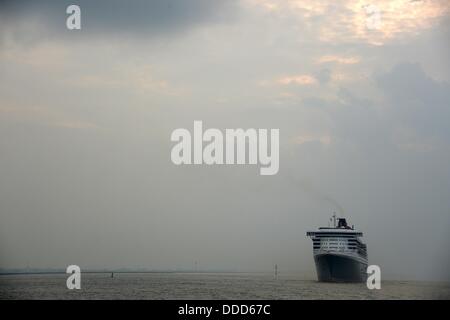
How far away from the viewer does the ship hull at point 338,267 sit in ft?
504

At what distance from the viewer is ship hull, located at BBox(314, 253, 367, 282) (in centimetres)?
15362

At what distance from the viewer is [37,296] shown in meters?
116

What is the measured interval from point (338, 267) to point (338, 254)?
117 inches

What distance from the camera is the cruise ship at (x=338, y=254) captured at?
15375 cm

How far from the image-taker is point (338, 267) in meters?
154

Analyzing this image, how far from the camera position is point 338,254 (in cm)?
15400

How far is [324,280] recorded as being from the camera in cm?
15788
